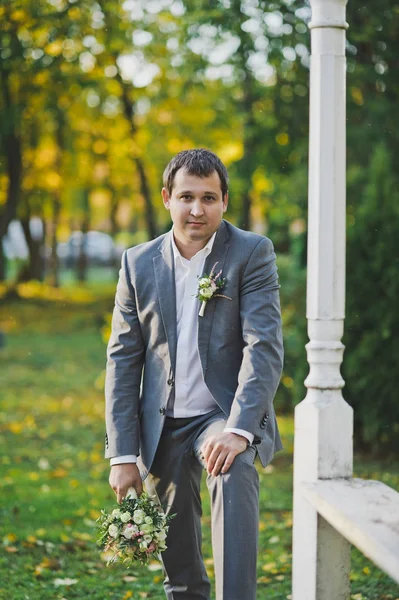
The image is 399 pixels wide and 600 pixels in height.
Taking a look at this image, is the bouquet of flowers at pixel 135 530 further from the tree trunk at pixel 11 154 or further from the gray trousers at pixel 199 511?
the tree trunk at pixel 11 154

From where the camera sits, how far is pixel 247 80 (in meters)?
12.3

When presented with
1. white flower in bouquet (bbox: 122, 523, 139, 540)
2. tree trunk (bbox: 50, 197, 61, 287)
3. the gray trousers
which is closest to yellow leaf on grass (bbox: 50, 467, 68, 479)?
the gray trousers

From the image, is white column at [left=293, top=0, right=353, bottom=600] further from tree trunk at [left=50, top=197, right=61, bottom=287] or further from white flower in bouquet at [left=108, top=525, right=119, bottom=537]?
tree trunk at [left=50, top=197, right=61, bottom=287]

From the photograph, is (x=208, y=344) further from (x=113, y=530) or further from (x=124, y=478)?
(x=113, y=530)

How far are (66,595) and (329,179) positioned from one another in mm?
2620

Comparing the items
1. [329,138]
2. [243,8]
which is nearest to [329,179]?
[329,138]

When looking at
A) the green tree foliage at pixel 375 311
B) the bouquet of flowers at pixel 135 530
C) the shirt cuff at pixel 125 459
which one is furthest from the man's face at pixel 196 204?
the green tree foliage at pixel 375 311

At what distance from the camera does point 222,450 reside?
3.37 meters

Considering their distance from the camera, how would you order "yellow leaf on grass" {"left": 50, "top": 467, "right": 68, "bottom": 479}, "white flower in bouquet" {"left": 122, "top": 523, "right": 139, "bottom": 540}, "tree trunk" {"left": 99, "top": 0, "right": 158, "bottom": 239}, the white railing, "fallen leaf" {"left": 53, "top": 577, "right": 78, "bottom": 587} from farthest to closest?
1. "tree trunk" {"left": 99, "top": 0, "right": 158, "bottom": 239}
2. "yellow leaf on grass" {"left": 50, "top": 467, "right": 68, "bottom": 479}
3. "fallen leaf" {"left": 53, "top": 577, "right": 78, "bottom": 587}
4. the white railing
5. "white flower in bouquet" {"left": 122, "top": 523, "right": 139, "bottom": 540}

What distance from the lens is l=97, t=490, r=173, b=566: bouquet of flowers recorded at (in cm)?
351

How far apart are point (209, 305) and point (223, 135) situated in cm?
1675

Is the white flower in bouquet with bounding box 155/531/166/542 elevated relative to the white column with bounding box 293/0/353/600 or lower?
lower

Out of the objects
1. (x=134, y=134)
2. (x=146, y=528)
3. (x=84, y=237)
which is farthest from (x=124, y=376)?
(x=84, y=237)

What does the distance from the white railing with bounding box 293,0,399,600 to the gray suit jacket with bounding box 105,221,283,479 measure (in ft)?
0.91
